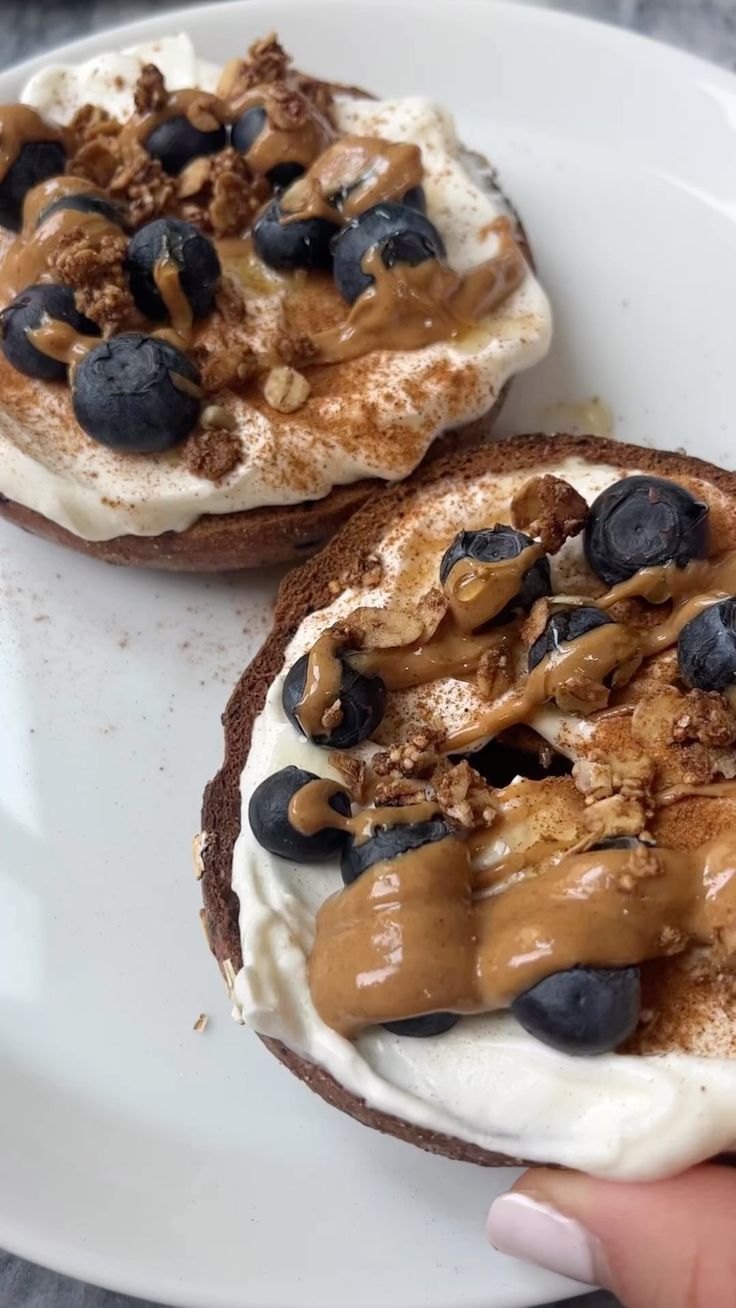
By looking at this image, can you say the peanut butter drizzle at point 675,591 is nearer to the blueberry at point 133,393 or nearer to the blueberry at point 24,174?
the blueberry at point 133,393

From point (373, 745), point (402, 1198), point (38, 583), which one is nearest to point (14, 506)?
point (38, 583)

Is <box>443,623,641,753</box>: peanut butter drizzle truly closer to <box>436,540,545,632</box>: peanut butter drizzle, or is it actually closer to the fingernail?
<box>436,540,545,632</box>: peanut butter drizzle

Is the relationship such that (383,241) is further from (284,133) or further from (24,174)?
(24,174)

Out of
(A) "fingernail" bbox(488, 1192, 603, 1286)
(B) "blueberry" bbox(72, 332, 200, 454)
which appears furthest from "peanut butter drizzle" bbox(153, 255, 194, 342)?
(A) "fingernail" bbox(488, 1192, 603, 1286)

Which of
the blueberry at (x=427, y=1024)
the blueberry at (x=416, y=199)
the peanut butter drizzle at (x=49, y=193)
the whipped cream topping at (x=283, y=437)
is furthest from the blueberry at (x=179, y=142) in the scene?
the blueberry at (x=427, y=1024)

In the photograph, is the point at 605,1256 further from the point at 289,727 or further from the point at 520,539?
the point at 520,539

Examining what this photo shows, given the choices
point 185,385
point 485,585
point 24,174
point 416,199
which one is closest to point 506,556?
point 485,585
